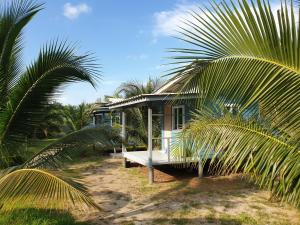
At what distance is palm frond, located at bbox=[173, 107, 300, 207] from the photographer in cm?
315

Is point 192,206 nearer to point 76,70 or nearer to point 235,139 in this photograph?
point 76,70

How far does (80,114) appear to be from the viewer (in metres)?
22.3

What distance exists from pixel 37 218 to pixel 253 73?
6348 mm

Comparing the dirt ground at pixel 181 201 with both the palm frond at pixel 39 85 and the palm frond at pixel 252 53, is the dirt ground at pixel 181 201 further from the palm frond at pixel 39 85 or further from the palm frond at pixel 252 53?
the palm frond at pixel 252 53

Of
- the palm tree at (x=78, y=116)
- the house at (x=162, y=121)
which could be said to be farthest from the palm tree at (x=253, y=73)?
the palm tree at (x=78, y=116)

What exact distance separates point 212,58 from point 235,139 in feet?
3.22

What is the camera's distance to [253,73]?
→ 2.94 m

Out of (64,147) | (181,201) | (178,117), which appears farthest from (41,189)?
(178,117)

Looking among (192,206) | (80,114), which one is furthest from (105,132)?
(80,114)

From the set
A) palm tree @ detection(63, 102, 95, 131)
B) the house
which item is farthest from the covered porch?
palm tree @ detection(63, 102, 95, 131)

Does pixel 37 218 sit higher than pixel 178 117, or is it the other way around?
pixel 178 117

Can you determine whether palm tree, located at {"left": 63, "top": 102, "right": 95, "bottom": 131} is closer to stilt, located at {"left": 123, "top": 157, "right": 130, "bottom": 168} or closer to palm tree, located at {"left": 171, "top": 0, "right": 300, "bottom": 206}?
stilt, located at {"left": 123, "top": 157, "right": 130, "bottom": 168}

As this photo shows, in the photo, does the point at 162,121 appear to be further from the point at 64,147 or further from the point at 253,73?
the point at 253,73

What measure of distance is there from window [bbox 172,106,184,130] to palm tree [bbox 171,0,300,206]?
10.00 m
